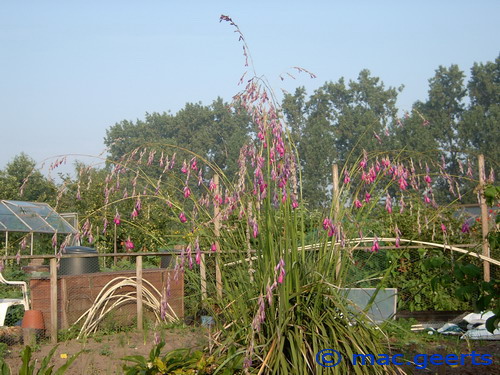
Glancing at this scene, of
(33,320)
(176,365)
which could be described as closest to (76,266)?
(33,320)

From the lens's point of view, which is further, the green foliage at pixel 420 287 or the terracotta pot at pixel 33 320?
the green foliage at pixel 420 287

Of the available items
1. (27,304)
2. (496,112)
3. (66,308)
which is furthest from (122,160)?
(496,112)

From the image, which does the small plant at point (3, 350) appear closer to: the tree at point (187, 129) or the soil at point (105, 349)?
the soil at point (105, 349)

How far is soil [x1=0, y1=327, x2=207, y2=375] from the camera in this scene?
4.93 meters

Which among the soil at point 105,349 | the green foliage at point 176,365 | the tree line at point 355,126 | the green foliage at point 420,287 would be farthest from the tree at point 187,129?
the green foliage at point 176,365

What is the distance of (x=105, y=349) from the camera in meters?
5.56

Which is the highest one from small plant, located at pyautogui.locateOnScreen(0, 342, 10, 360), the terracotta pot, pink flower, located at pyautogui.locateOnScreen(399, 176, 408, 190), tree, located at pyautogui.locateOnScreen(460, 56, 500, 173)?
tree, located at pyautogui.locateOnScreen(460, 56, 500, 173)

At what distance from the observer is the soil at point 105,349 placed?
4.93 meters

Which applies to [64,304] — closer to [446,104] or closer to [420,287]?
[420,287]

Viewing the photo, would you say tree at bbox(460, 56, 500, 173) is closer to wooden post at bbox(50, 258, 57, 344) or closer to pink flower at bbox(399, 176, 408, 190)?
wooden post at bbox(50, 258, 57, 344)

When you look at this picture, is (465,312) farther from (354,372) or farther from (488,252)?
(354,372)

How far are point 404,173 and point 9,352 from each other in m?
4.16

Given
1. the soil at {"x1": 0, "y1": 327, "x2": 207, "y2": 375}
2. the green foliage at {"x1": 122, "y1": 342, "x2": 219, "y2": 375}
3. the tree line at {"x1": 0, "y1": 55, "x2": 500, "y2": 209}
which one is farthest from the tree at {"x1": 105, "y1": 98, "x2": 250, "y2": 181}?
the green foliage at {"x1": 122, "y1": 342, "x2": 219, "y2": 375}

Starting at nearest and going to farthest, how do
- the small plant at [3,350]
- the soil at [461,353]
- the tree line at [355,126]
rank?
the soil at [461,353], the small plant at [3,350], the tree line at [355,126]
